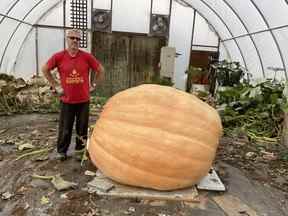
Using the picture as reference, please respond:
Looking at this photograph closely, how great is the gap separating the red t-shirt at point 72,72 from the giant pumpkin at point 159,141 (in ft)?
2.04

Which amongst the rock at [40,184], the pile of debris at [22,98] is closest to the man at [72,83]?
the rock at [40,184]

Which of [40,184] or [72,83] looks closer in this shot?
[40,184]

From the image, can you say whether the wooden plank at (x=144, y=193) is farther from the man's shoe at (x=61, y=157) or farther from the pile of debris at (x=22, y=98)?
the pile of debris at (x=22, y=98)

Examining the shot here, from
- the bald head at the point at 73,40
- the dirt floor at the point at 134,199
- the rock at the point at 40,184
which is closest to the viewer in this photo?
the dirt floor at the point at 134,199

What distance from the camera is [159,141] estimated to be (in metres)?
2.34

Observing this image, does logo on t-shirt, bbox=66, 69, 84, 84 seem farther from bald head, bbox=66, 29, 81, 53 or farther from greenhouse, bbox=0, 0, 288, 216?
bald head, bbox=66, 29, 81, 53

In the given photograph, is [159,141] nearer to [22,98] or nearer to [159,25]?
[22,98]

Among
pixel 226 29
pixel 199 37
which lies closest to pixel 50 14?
pixel 199 37

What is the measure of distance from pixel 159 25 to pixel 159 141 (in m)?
7.56

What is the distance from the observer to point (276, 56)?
20.8 feet

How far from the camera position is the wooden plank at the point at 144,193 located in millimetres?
2395

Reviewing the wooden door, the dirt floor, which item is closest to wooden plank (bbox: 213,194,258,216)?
the dirt floor

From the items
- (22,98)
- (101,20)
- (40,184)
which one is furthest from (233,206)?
(101,20)

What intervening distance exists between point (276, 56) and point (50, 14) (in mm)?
6542
